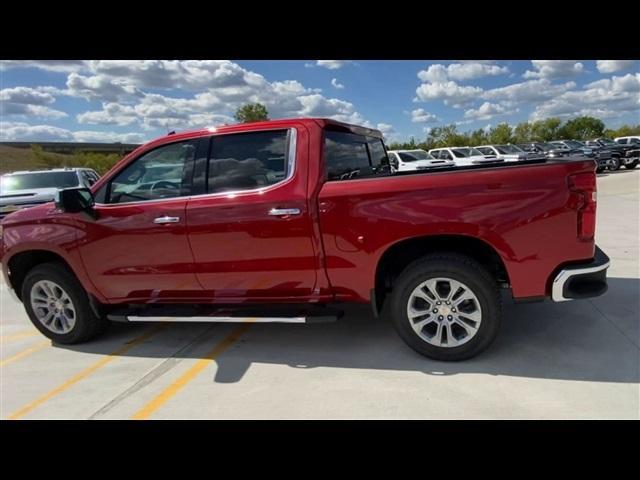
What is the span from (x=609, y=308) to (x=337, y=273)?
2831 mm

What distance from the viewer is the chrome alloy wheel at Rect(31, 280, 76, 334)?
14.1 ft

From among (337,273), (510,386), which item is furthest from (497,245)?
(337,273)

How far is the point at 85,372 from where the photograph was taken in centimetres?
379

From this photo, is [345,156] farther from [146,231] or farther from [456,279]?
[146,231]

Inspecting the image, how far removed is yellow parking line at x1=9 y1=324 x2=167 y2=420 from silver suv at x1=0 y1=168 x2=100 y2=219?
6417 millimetres

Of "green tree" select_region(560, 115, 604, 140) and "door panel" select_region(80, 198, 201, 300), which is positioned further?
"green tree" select_region(560, 115, 604, 140)

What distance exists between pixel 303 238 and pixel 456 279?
3.96 feet

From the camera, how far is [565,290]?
312cm

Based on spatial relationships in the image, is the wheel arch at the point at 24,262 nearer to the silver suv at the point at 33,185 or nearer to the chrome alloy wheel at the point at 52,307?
the chrome alloy wheel at the point at 52,307

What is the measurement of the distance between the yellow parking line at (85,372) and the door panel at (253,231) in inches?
45.9

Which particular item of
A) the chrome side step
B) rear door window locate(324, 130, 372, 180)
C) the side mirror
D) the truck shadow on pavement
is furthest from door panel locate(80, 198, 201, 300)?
rear door window locate(324, 130, 372, 180)

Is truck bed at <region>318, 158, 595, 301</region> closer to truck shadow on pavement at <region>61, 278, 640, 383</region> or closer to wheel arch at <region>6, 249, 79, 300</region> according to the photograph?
truck shadow on pavement at <region>61, 278, 640, 383</region>

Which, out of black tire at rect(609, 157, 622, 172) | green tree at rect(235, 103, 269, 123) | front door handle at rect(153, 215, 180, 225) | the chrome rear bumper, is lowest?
black tire at rect(609, 157, 622, 172)

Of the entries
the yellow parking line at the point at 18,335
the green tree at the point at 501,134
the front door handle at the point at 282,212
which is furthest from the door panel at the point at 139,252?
the green tree at the point at 501,134
